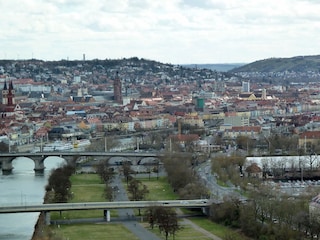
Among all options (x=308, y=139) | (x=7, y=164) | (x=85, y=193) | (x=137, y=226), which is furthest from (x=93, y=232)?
(x=308, y=139)

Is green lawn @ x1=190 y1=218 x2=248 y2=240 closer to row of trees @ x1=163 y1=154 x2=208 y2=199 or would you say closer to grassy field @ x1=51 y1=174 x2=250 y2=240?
grassy field @ x1=51 y1=174 x2=250 y2=240

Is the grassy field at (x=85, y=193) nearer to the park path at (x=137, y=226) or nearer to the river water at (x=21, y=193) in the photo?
the park path at (x=137, y=226)

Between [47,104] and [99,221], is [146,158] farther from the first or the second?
[47,104]

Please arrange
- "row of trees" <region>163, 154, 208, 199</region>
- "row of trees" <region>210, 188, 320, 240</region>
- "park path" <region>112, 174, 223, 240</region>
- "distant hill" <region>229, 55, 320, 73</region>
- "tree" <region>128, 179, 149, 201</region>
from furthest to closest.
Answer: "distant hill" <region>229, 55, 320, 73</region>
"tree" <region>128, 179, 149, 201</region>
"row of trees" <region>163, 154, 208, 199</region>
"park path" <region>112, 174, 223, 240</region>
"row of trees" <region>210, 188, 320, 240</region>

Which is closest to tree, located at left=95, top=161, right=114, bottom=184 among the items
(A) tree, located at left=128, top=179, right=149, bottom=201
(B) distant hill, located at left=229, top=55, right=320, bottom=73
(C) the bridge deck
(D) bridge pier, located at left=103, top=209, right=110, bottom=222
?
(A) tree, located at left=128, top=179, right=149, bottom=201

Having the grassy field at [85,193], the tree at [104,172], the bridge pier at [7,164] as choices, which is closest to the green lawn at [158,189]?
the tree at [104,172]
